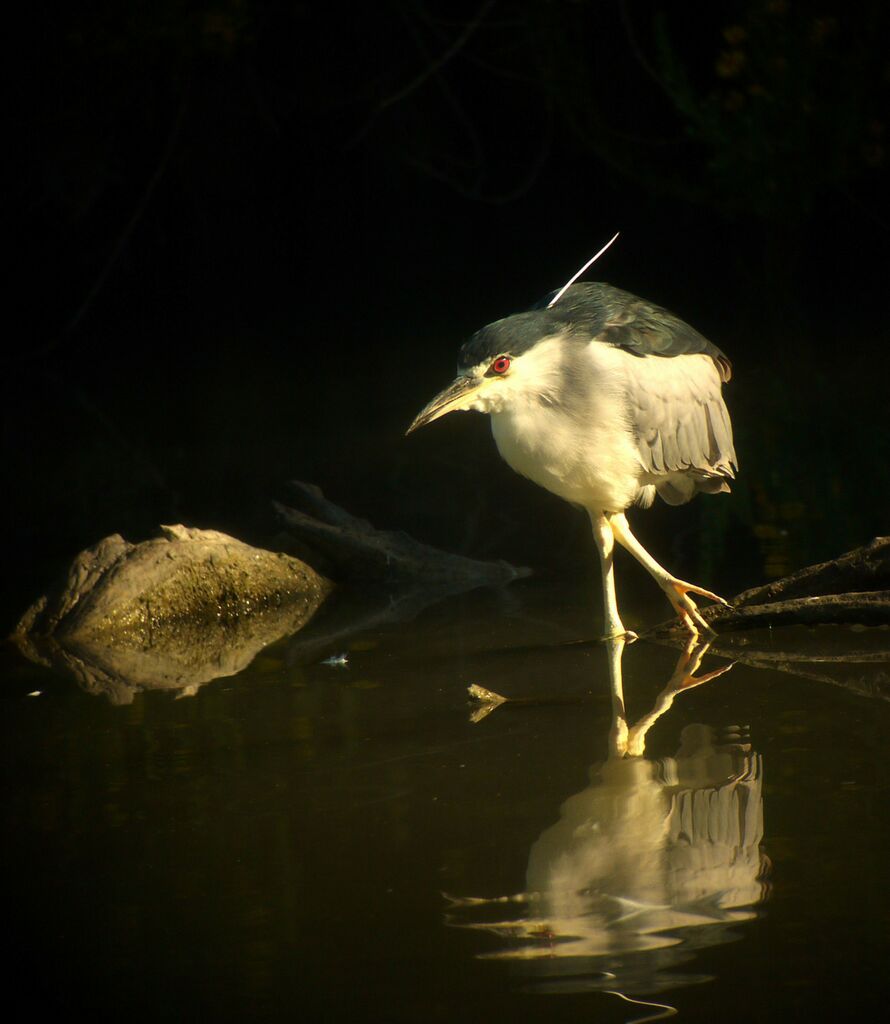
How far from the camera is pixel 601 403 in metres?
4.68

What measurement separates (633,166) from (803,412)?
362cm

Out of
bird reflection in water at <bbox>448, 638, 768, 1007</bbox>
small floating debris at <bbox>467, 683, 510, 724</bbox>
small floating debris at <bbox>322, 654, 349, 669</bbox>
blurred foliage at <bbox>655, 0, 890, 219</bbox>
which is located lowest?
Answer: bird reflection in water at <bbox>448, 638, 768, 1007</bbox>

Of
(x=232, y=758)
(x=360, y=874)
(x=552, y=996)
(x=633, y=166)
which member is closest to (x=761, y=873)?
(x=552, y=996)

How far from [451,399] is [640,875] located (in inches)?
71.7

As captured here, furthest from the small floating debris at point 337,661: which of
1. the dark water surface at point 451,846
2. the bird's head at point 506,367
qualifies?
the bird's head at point 506,367

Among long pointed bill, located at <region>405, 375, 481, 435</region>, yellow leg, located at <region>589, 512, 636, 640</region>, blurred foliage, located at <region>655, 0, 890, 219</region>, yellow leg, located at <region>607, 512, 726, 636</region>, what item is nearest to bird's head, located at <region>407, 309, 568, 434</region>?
long pointed bill, located at <region>405, 375, 481, 435</region>

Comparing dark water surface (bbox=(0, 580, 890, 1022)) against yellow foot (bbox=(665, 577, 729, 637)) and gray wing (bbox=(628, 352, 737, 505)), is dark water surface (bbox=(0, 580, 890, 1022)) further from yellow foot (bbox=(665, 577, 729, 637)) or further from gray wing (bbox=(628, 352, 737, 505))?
gray wing (bbox=(628, 352, 737, 505))

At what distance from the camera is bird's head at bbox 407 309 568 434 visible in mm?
4477

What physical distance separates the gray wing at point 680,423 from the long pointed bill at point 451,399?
619mm

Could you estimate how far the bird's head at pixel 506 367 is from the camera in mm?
4477

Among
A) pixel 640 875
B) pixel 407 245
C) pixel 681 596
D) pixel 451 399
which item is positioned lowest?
pixel 640 875

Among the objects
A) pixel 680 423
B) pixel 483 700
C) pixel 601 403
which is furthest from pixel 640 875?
pixel 680 423

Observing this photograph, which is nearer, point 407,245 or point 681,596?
point 681,596

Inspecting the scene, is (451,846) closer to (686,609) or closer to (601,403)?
(686,609)
